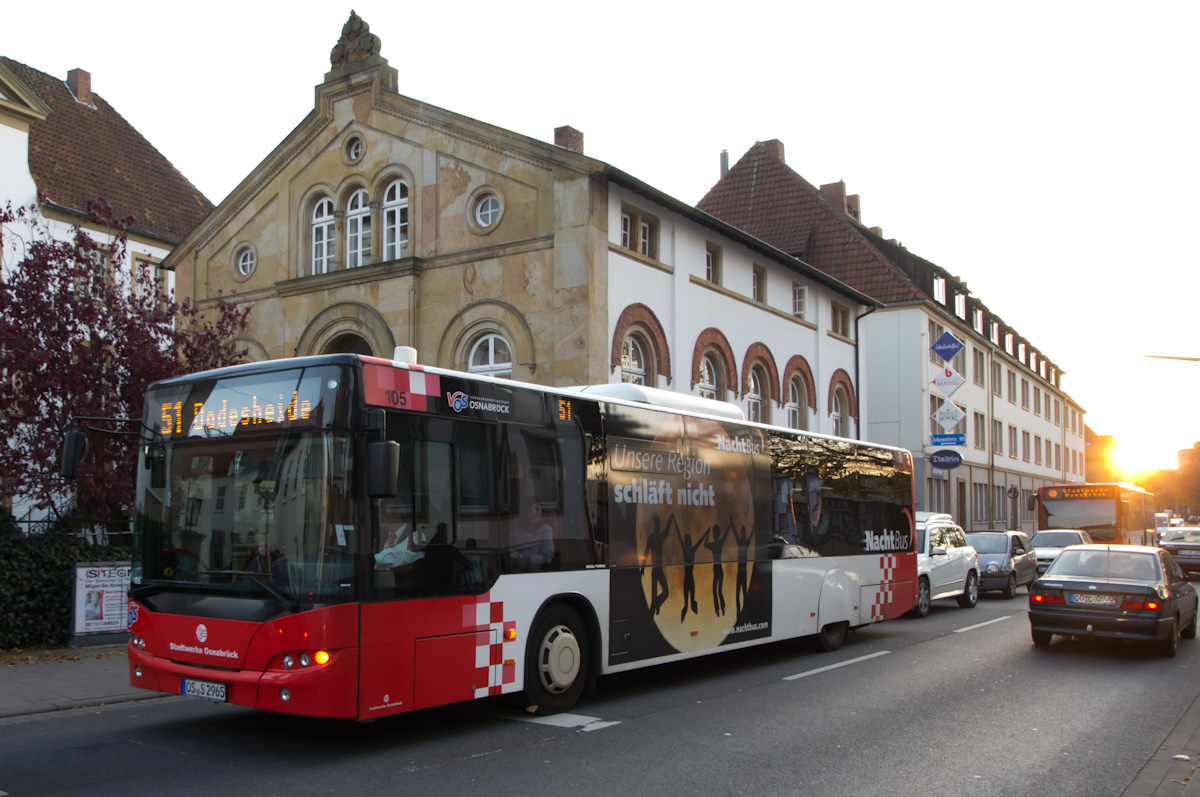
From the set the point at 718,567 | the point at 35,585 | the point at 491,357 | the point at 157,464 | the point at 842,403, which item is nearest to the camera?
the point at 157,464

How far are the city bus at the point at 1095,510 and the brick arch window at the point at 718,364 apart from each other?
16.2m

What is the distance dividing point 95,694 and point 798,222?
39.8 meters

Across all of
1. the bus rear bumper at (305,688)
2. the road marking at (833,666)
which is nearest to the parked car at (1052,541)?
the road marking at (833,666)

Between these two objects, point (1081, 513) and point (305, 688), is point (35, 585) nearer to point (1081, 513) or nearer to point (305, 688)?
point (305, 688)

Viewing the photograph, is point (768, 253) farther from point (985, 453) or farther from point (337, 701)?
point (985, 453)

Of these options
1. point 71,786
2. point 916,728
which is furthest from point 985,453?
point 71,786

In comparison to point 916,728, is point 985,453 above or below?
above

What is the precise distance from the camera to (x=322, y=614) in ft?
23.8

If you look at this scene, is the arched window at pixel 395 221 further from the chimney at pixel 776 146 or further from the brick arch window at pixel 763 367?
the chimney at pixel 776 146

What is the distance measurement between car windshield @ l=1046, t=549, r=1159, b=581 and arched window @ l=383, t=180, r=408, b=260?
15883mm

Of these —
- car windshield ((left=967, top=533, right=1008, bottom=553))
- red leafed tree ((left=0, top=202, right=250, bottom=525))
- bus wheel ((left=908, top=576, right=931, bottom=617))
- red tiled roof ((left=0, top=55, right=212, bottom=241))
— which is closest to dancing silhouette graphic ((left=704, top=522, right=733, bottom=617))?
red leafed tree ((left=0, top=202, right=250, bottom=525))

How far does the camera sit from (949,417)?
31.5 m

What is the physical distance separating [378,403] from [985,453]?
2021 inches

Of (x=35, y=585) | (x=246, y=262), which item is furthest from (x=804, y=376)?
(x=35, y=585)
